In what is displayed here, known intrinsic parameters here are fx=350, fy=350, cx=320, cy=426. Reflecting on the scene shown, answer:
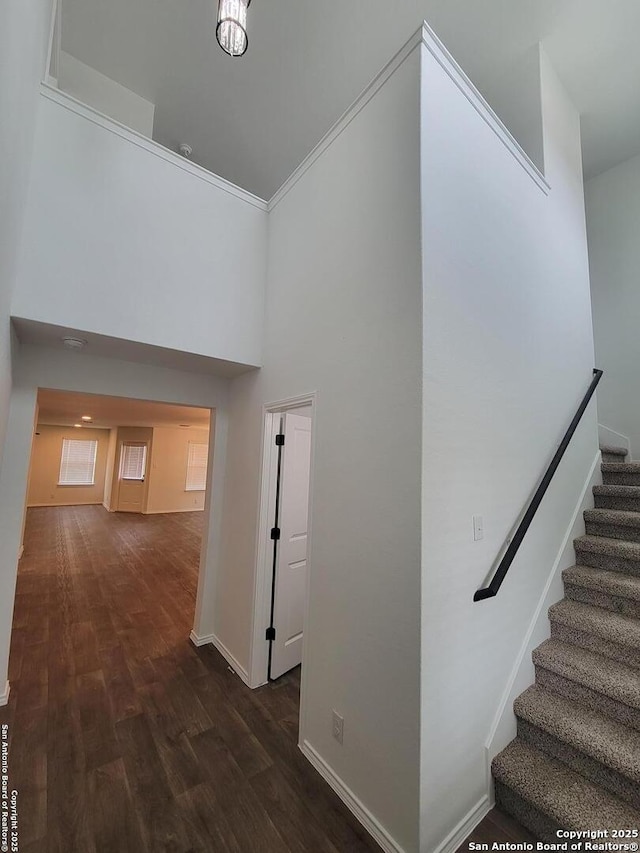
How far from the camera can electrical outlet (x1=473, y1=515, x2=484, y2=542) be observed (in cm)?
181

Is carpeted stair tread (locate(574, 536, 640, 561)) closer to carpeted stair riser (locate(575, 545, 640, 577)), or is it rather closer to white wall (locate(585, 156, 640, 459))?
carpeted stair riser (locate(575, 545, 640, 577))

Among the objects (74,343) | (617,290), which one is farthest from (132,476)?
(617,290)

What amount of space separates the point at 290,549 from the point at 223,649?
1.16 m

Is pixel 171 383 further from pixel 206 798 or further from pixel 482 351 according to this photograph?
pixel 206 798

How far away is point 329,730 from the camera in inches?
76.7

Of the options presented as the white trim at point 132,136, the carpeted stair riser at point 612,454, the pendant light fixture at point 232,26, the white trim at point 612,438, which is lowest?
the carpeted stair riser at point 612,454

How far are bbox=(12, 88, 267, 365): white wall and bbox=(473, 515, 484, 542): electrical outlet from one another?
7.06 feet

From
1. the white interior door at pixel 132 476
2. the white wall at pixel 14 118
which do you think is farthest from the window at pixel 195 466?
the white wall at pixel 14 118

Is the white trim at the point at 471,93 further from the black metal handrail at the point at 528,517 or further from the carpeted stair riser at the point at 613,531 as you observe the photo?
the carpeted stair riser at the point at 613,531

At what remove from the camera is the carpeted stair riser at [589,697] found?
5.72ft

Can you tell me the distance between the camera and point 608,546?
2.41 meters

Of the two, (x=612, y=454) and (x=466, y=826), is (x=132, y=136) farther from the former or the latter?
(x=612, y=454)

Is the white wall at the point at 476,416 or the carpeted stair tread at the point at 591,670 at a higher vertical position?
the white wall at the point at 476,416

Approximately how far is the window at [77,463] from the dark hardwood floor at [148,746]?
851 cm
